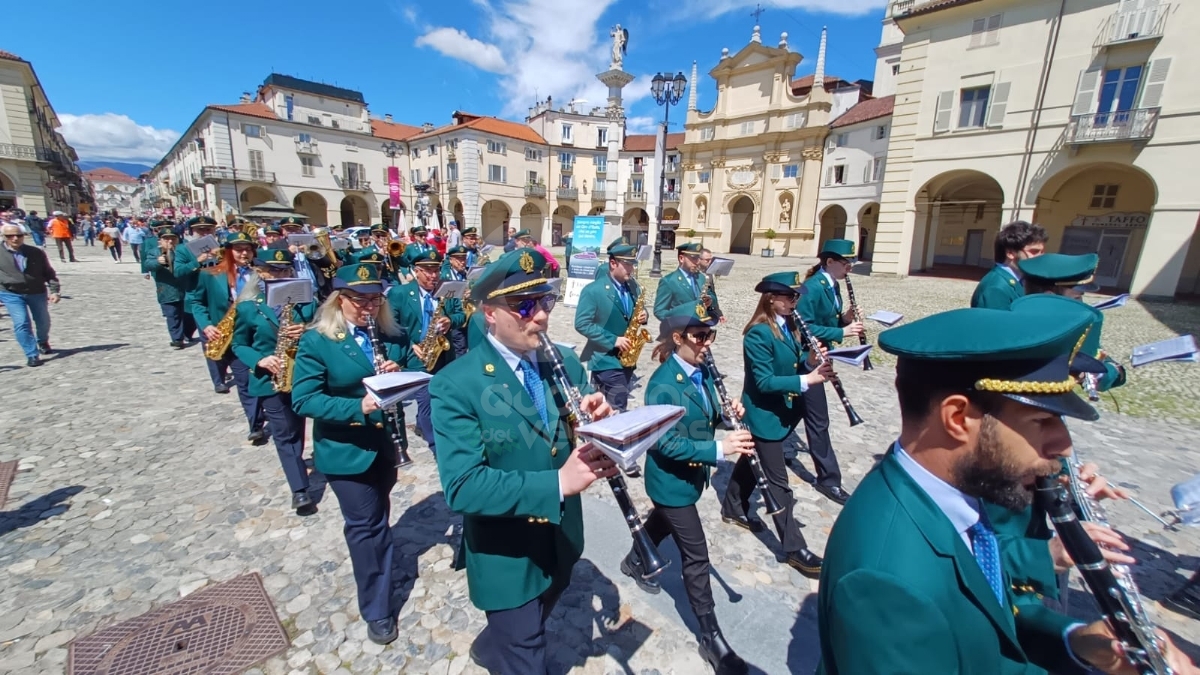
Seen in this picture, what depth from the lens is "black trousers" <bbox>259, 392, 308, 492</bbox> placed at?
187 inches

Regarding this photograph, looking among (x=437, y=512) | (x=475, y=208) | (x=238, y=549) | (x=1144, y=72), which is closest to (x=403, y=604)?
(x=437, y=512)

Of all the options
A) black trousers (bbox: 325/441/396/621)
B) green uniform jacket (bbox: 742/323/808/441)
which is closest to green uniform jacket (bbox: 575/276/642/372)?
green uniform jacket (bbox: 742/323/808/441)

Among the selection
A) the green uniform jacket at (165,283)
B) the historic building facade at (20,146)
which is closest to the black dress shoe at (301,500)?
the green uniform jacket at (165,283)

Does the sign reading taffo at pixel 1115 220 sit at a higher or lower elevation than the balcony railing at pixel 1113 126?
lower

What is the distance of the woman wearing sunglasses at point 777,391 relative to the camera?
4.08 meters

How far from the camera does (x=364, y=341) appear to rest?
3.75 m

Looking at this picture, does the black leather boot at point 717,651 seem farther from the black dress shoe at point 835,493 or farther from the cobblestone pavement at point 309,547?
the black dress shoe at point 835,493

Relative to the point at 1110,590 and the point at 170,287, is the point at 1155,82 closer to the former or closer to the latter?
the point at 1110,590

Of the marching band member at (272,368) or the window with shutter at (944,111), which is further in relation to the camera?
the window with shutter at (944,111)

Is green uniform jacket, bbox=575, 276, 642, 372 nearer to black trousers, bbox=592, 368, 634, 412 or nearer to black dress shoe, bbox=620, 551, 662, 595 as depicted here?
black trousers, bbox=592, 368, 634, 412

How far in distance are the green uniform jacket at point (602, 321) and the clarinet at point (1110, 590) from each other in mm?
4594

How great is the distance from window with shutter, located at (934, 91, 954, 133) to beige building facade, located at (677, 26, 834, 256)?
15.5 meters

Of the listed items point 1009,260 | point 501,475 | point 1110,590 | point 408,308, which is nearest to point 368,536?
point 501,475

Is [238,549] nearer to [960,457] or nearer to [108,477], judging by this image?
[108,477]
